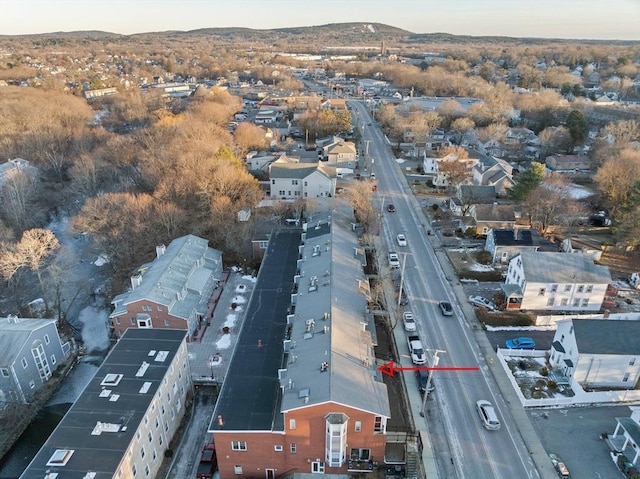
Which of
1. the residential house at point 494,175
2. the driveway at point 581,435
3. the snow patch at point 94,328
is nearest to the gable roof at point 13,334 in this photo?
the snow patch at point 94,328

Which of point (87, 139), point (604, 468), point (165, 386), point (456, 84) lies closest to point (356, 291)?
point (165, 386)

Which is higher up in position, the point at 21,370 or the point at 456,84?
the point at 456,84

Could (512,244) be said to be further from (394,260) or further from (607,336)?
(607,336)

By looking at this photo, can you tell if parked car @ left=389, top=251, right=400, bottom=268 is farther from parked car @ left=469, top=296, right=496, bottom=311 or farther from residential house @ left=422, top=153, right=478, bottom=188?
residential house @ left=422, top=153, right=478, bottom=188

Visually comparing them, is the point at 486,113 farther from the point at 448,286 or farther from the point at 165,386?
the point at 165,386

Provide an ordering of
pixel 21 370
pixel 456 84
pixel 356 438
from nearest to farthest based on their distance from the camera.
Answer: pixel 356 438 < pixel 21 370 < pixel 456 84

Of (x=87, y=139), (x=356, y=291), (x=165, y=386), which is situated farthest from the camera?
(x=87, y=139)
